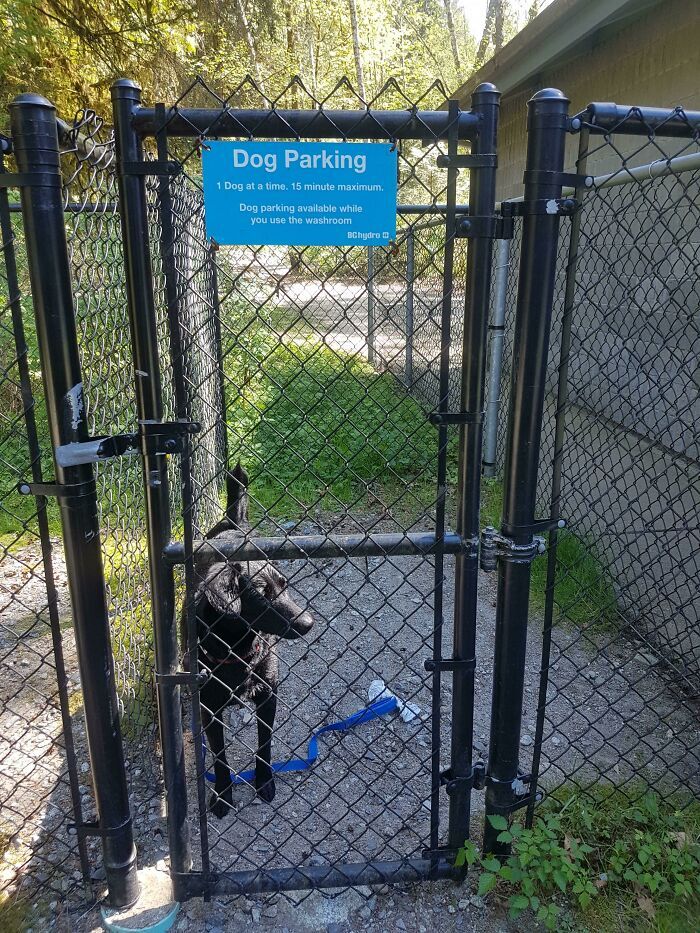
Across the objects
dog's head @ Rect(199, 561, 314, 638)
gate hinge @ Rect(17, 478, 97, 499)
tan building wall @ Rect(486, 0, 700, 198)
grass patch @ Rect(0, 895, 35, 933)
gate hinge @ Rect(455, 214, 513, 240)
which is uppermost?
tan building wall @ Rect(486, 0, 700, 198)

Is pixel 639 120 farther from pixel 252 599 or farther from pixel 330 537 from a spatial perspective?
pixel 252 599

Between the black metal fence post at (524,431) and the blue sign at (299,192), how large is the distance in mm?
390

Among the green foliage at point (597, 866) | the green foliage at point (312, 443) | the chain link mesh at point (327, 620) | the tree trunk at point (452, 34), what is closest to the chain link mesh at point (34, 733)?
the chain link mesh at point (327, 620)

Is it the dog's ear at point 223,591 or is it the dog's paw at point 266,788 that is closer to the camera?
the dog's ear at point 223,591

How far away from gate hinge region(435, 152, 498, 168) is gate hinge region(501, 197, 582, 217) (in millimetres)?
129

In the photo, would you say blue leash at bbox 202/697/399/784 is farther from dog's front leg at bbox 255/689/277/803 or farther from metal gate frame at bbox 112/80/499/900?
metal gate frame at bbox 112/80/499/900

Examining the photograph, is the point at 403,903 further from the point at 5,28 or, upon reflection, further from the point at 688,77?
the point at 5,28

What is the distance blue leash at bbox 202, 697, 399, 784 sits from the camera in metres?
2.58

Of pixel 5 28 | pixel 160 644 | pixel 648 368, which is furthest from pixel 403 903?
pixel 5 28

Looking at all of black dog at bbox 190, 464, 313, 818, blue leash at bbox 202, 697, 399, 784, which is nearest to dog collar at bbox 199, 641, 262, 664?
black dog at bbox 190, 464, 313, 818

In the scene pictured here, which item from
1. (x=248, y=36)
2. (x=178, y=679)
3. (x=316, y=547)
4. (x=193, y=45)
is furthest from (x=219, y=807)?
(x=248, y=36)

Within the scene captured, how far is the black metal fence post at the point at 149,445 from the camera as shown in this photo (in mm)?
1538

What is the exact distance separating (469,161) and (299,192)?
0.41 meters

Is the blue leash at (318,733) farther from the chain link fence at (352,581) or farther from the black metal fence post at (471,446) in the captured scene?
the black metal fence post at (471,446)
